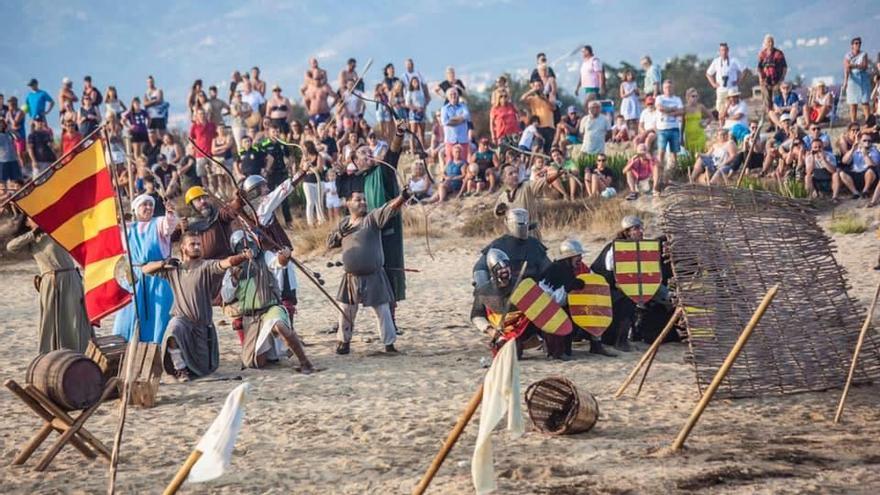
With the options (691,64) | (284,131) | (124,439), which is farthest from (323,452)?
(691,64)

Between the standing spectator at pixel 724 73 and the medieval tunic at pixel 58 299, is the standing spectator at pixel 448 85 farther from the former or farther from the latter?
the medieval tunic at pixel 58 299

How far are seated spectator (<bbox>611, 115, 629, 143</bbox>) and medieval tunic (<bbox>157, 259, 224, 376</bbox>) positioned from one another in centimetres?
1168

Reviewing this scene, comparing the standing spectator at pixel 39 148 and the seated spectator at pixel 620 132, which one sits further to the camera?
the standing spectator at pixel 39 148

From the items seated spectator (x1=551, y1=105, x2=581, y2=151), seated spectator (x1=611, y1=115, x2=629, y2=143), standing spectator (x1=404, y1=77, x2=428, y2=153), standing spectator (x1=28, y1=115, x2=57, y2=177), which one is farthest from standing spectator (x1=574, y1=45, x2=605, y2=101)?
standing spectator (x1=28, y1=115, x2=57, y2=177)

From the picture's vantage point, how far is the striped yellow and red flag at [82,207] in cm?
802

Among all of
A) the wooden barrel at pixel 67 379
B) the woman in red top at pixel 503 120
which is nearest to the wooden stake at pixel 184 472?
the wooden barrel at pixel 67 379

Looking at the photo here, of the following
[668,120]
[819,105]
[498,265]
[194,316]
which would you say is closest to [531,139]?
[668,120]

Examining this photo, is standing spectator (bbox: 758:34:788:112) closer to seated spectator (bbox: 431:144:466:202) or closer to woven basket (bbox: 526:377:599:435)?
seated spectator (bbox: 431:144:466:202)

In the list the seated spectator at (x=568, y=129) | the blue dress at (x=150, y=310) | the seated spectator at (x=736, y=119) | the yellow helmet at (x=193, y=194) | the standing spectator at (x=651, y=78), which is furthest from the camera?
the standing spectator at (x=651, y=78)

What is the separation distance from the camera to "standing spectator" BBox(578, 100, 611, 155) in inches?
794

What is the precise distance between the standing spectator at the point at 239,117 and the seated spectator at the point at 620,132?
634 cm

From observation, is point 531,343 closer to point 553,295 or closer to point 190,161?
point 553,295

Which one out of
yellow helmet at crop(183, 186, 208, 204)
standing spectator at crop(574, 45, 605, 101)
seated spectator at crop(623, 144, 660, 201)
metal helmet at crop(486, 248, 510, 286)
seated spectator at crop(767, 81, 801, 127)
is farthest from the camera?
standing spectator at crop(574, 45, 605, 101)

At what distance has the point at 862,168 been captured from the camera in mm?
17688
